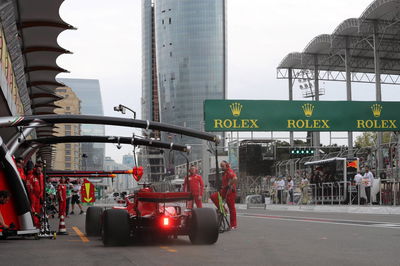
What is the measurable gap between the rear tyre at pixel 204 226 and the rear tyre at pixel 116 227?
3.91 ft

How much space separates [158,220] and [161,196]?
44cm

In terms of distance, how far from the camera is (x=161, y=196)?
40.4ft

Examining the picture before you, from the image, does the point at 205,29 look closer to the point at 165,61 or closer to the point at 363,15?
the point at 165,61

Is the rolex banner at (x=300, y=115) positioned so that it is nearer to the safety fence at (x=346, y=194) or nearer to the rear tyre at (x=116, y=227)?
the safety fence at (x=346, y=194)

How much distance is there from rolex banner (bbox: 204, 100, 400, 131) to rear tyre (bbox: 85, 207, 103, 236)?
2641 centimetres

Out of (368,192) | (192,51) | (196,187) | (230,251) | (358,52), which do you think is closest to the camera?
(230,251)

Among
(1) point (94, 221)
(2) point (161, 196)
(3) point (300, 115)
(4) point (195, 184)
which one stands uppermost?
(3) point (300, 115)

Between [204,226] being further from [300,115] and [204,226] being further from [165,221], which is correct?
[300,115]

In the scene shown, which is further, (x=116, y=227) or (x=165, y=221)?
(x=165, y=221)

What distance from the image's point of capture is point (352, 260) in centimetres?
938

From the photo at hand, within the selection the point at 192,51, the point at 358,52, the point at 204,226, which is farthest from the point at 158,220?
the point at 192,51

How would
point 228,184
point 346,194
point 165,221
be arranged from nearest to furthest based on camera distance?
point 165,221, point 228,184, point 346,194

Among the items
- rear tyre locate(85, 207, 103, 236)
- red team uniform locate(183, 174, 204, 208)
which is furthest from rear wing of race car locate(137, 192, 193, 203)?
red team uniform locate(183, 174, 204, 208)

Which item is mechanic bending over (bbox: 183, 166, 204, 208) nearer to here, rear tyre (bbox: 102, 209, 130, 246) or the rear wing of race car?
the rear wing of race car
